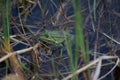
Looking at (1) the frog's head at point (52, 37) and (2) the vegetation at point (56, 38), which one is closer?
(2) the vegetation at point (56, 38)

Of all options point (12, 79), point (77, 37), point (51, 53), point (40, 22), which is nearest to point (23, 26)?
point (40, 22)

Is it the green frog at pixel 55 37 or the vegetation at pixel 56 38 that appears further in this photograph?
the green frog at pixel 55 37

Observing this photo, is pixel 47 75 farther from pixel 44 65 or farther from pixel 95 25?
pixel 95 25

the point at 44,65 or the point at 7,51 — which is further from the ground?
the point at 7,51

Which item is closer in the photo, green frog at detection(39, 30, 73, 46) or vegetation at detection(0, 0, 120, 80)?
vegetation at detection(0, 0, 120, 80)

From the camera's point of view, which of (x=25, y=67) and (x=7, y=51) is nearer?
(x=7, y=51)

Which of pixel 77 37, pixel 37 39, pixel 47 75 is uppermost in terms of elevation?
pixel 77 37

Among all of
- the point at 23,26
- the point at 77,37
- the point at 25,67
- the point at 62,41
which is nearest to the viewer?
the point at 77,37

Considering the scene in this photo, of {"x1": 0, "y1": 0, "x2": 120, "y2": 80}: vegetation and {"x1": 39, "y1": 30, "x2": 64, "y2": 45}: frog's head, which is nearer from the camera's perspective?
{"x1": 0, "y1": 0, "x2": 120, "y2": 80}: vegetation
